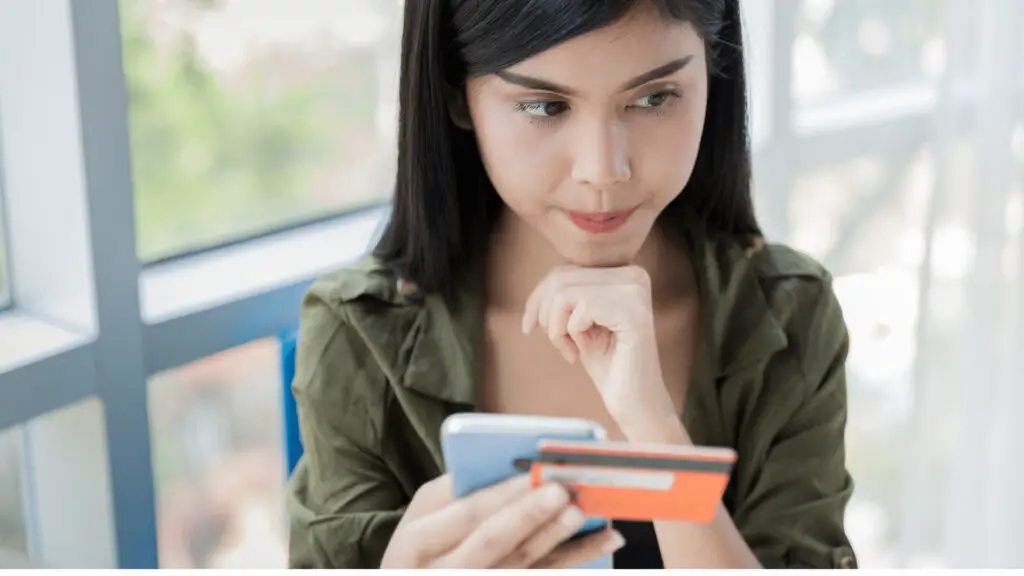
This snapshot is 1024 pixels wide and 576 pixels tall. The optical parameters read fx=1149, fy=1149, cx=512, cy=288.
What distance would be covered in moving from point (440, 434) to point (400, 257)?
0.11 meters

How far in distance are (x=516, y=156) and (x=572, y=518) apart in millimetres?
193

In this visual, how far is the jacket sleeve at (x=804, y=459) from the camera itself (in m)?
0.67

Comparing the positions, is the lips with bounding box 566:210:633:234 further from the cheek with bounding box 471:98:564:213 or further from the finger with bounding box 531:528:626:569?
the finger with bounding box 531:528:626:569

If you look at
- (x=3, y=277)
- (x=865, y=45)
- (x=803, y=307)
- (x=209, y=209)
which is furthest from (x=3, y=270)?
(x=865, y=45)

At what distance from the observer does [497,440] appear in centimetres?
52

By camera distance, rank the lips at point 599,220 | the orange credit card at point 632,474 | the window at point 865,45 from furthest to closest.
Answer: the window at point 865,45, the lips at point 599,220, the orange credit card at point 632,474

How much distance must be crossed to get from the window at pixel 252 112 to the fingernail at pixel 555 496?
10.4 inches

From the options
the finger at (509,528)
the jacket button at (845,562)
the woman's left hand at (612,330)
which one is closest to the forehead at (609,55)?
the woman's left hand at (612,330)

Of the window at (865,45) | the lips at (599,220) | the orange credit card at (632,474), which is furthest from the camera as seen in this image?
the window at (865,45)

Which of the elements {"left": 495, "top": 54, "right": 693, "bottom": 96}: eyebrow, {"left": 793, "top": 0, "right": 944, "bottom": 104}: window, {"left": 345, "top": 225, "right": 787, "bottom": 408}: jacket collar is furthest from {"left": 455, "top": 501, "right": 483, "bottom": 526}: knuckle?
{"left": 793, "top": 0, "right": 944, "bottom": 104}: window

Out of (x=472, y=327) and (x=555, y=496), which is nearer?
(x=555, y=496)

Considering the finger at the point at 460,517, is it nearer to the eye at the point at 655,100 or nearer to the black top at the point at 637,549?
the black top at the point at 637,549

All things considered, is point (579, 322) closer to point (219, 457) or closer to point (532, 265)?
point (532, 265)

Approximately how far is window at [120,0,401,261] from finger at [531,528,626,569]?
0.27 meters
